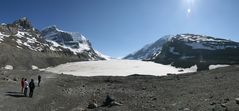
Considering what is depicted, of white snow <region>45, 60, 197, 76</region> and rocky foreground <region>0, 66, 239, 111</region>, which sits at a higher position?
white snow <region>45, 60, 197, 76</region>

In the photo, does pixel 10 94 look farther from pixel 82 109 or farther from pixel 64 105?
pixel 82 109

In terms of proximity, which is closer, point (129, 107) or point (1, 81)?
point (129, 107)

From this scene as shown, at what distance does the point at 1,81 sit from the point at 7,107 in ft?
59.6

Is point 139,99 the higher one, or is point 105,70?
point 105,70

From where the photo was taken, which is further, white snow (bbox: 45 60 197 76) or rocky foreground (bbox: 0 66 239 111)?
white snow (bbox: 45 60 197 76)

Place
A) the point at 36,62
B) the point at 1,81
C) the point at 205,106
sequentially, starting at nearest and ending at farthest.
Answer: the point at 205,106 < the point at 1,81 < the point at 36,62

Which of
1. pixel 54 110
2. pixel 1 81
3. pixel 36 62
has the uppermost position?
pixel 36 62

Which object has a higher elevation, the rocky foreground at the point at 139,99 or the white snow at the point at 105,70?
the white snow at the point at 105,70

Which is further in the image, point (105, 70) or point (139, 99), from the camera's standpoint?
point (105, 70)

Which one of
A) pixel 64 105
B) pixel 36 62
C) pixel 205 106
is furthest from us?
pixel 36 62

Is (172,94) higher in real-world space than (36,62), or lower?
lower

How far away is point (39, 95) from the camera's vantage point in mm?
36406

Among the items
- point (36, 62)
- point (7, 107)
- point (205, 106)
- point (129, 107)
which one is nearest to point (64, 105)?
point (7, 107)

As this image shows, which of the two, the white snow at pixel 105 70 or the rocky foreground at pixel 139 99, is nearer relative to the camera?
the rocky foreground at pixel 139 99
